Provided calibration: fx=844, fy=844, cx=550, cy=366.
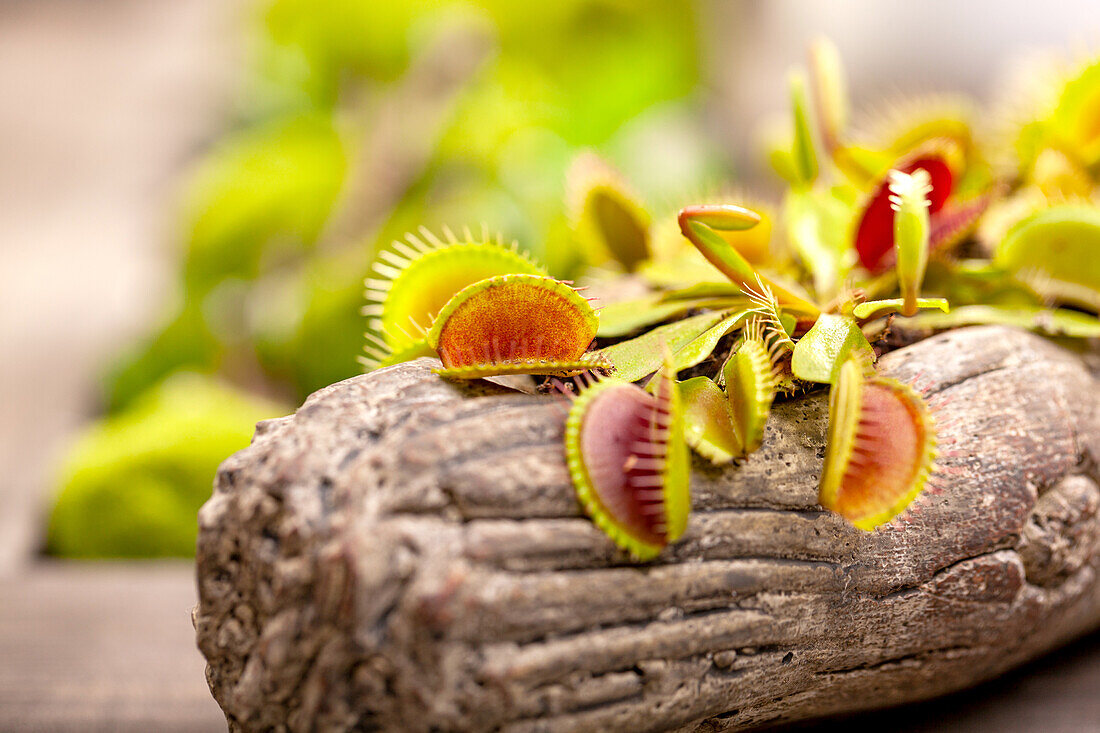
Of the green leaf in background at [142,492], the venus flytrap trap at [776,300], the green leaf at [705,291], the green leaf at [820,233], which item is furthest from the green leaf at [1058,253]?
the green leaf in background at [142,492]

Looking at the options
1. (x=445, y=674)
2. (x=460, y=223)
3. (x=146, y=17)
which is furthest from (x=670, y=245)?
(x=146, y=17)

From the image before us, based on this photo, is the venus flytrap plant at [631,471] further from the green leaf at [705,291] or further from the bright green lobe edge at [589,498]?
the green leaf at [705,291]

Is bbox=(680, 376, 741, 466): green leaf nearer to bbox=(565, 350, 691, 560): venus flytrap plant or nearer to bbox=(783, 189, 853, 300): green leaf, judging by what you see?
bbox=(565, 350, 691, 560): venus flytrap plant

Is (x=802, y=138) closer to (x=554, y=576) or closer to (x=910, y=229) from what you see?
(x=910, y=229)

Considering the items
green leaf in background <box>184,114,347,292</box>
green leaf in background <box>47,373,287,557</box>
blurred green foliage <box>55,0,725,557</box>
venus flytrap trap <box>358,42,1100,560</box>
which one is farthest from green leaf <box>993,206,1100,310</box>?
green leaf in background <box>184,114,347,292</box>

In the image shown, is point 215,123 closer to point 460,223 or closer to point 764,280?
point 460,223
